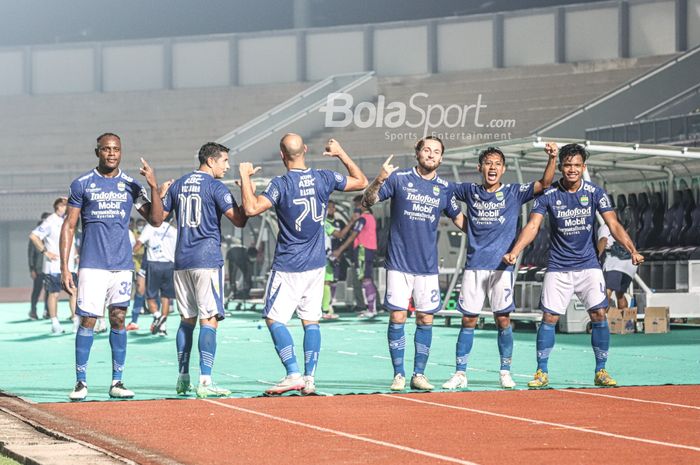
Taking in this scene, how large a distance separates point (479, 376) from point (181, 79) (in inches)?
1647

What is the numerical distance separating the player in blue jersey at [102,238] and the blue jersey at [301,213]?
3.17 feet

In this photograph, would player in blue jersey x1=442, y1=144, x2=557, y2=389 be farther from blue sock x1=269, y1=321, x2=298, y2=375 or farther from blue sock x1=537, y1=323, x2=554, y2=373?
blue sock x1=269, y1=321, x2=298, y2=375

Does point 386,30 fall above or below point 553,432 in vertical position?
above

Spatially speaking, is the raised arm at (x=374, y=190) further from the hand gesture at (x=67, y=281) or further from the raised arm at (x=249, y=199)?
the hand gesture at (x=67, y=281)

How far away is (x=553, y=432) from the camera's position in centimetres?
805

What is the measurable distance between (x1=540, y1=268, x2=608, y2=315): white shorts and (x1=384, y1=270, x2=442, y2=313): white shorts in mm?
1090

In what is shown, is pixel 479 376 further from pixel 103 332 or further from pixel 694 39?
pixel 694 39

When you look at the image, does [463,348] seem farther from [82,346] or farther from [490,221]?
[82,346]

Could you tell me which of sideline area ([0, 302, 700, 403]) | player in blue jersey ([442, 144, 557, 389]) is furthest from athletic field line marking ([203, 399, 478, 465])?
player in blue jersey ([442, 144, 557, 389])

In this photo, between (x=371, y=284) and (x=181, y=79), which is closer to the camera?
(x=371, y=284)

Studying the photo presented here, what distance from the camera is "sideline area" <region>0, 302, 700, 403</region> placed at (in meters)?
11.6

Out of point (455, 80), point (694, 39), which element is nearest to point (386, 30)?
point (455, 80)

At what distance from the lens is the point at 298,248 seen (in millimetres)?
10391

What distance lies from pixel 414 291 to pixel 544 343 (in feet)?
4.24
